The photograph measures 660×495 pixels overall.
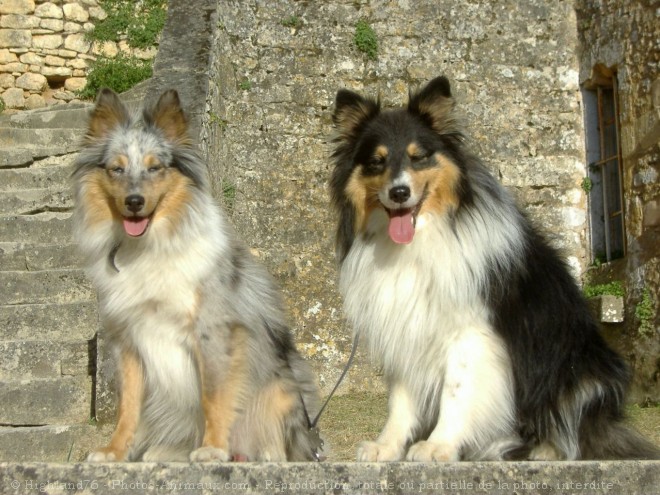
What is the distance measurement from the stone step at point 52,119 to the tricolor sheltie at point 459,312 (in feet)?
21.4

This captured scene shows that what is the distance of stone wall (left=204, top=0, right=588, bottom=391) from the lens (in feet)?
27.1

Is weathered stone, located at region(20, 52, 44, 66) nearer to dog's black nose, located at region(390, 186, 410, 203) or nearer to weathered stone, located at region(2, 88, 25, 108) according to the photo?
weathered stone, located at region(2, 88, 25, 108)

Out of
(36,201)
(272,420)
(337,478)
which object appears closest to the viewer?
(337,478)

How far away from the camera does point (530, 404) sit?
3.62 m

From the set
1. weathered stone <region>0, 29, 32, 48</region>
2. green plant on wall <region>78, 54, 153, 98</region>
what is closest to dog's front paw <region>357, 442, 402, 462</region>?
green plant on wall <region>78, 54, 153, 98</region>

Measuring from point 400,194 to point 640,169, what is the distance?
4.40m

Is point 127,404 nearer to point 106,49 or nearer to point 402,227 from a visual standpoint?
point 402,227

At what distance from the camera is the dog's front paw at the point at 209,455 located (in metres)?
3.30

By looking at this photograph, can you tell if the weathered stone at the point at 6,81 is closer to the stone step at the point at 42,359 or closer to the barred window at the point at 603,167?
the stone step at the point at 42,359

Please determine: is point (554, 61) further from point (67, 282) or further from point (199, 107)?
point (67, 282)

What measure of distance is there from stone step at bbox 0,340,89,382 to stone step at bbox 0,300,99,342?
27cm

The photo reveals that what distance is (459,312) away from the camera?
360 centimetres

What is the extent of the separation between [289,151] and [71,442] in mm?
3817

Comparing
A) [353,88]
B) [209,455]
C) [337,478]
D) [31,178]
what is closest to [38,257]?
[31,178]
